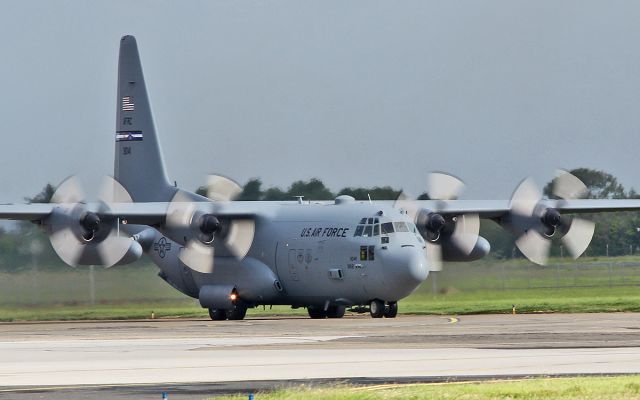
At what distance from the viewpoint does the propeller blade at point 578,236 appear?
1844 inches

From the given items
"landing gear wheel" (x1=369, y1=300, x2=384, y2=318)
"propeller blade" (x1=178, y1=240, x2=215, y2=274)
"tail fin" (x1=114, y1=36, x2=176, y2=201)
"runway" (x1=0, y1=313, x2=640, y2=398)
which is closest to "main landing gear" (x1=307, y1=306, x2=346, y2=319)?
"landing gear wheel" (x1=369, y1=300, x2=384, y2=318)

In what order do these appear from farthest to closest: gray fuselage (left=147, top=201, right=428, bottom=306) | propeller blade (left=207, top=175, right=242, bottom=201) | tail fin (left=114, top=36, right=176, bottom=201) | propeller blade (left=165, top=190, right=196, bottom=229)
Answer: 1. tail fin (left=114, top=36, right=176, bottom=201)
2. propeller blade (left=207, top=175, right=242, bottom=201)
3. propeller blade (left=165, top=190, right=196, bottom=229)
4. gray fuselage (left=147, top=201, right=428, bottom=306)

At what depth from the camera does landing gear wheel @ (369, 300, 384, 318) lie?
43.6 m

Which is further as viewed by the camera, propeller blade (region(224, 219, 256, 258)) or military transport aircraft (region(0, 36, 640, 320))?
propeller blade (region(224, 219, 256, 258))

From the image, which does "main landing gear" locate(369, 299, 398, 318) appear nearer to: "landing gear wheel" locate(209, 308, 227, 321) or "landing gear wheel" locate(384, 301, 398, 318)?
"landing gear wheel" locate(384, 301, 398, 318)

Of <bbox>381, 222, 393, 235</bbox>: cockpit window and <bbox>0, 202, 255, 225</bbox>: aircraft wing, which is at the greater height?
<bbox>0, 202, 255, 225</bbox>: aircraft wing

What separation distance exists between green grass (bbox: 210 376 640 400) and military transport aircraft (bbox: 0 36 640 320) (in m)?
22.9

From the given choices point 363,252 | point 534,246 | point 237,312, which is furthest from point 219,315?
point 534,246

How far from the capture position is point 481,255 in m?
47.0

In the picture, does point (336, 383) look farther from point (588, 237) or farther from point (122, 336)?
point (588, 237)

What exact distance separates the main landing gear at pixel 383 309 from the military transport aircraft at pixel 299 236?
0.15ft

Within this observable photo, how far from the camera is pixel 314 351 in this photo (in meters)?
26.6

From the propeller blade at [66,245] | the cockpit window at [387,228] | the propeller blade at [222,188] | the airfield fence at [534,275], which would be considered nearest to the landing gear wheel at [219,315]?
the propeller blade at [222,188]

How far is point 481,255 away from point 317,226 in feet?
20.8
